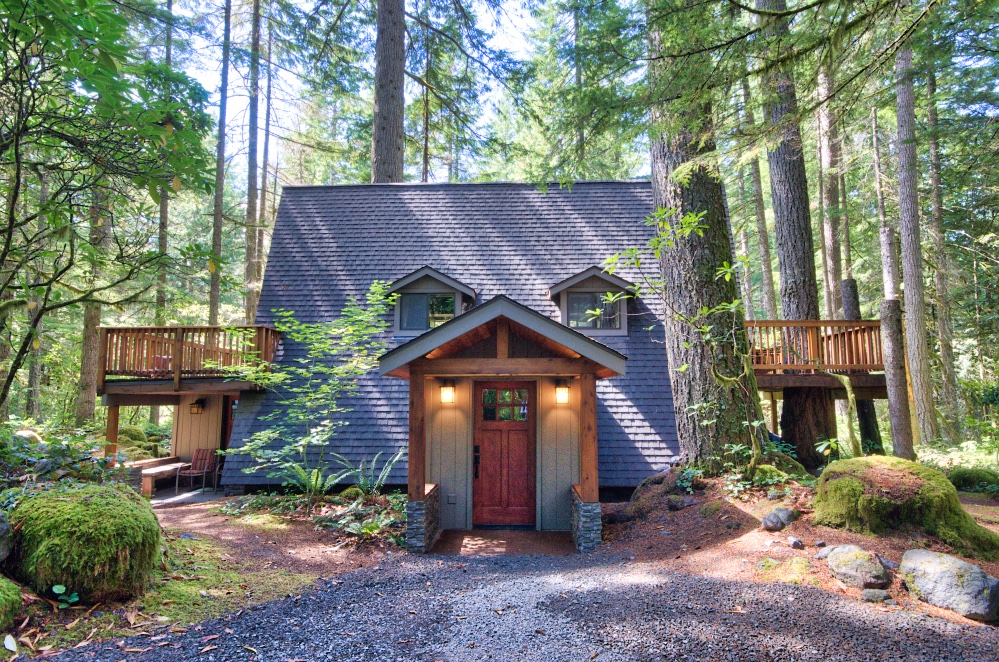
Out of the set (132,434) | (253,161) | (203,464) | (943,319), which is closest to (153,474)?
(203,464)

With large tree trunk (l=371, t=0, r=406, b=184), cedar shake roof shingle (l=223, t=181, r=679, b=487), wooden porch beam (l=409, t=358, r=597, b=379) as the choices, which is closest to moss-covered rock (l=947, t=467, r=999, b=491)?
cedar shake roof shingle (l=223, t=181, r=679, b=487)

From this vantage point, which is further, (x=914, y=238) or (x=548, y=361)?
(x=914, y=238)

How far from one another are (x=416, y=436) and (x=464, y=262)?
5434 millimetres

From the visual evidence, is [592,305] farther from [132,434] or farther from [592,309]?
[132,434]

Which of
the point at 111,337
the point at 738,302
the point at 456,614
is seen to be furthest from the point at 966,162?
the point at 111,337

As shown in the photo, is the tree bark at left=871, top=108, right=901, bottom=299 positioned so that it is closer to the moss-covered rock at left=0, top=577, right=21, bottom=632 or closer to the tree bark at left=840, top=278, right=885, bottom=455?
the tree bark at left=840, top=278, right=885, bottom=455

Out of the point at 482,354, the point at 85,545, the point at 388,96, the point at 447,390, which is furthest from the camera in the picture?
the point at 388,96

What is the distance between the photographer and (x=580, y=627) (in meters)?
3.47

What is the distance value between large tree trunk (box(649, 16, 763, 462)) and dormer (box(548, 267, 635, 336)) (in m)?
2.51

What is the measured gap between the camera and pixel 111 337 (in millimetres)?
9539

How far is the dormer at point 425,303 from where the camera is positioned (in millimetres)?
10305

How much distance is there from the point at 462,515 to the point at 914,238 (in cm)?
1062

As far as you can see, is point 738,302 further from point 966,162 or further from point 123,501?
point 966,162

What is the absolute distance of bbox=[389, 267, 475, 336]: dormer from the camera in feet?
33.8
